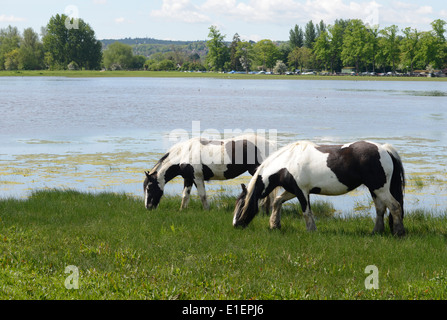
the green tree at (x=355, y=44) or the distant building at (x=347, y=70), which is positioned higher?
the green tree at (x=355, y=44)

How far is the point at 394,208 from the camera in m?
10.1

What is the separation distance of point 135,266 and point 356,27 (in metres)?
170

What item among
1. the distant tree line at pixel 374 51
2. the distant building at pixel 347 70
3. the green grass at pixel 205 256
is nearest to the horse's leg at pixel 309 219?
Answer: the green grass at pixel 205 256

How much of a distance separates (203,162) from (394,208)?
15.2ft

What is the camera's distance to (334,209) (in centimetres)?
1429

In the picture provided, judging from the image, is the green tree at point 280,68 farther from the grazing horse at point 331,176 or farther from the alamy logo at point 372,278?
the alamy logo at point 372,278

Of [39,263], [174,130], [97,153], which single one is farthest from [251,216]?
[174,130]

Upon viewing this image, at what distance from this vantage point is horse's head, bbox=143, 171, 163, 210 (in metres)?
12.7

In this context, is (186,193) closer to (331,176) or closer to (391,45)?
(331,176)

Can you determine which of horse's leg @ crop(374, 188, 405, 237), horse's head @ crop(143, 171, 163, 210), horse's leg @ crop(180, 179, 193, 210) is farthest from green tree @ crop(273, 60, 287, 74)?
horse's leg @ crop(374, 188, 405, 237)

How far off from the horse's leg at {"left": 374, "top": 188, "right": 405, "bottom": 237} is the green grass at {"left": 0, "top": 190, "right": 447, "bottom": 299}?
28 centimetres

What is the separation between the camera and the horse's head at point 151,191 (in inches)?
500

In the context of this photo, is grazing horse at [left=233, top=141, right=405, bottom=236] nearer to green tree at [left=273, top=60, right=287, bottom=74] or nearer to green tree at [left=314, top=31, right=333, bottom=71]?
green tree at [left=314, top=31, right=333, bottom=71]
